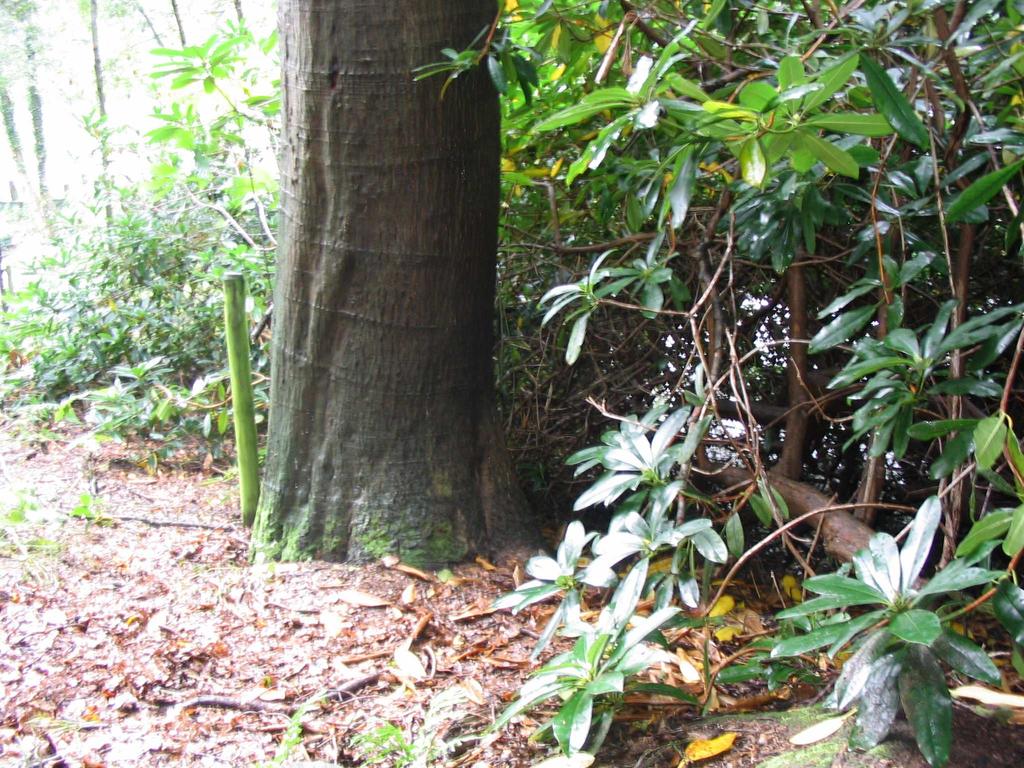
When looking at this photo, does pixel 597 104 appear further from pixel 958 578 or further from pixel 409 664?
pixel 409 664

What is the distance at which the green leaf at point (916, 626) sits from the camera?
1270 mm

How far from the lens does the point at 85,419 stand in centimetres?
407

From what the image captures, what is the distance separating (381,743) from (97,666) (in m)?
0.83

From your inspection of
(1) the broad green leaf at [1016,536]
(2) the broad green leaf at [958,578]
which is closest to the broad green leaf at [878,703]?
(2) the broad green leaf at [958,578]

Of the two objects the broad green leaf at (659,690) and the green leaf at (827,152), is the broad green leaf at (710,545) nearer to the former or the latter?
the broad green leaf at (659,690)

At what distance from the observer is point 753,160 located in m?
1.57

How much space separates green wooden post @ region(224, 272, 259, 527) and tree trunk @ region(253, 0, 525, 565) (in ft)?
0.60

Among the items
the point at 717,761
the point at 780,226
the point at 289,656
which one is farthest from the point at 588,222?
the point at 717,761

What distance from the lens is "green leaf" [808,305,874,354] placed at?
1.90m

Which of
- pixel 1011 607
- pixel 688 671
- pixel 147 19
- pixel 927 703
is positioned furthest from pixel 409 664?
pixel 147 19

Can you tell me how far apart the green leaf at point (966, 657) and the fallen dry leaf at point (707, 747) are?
0.45m

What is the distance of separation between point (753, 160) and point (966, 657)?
2.97 ft

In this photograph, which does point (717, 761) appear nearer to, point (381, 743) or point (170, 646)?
point (381, 743)

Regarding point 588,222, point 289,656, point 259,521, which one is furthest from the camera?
point 588,222
